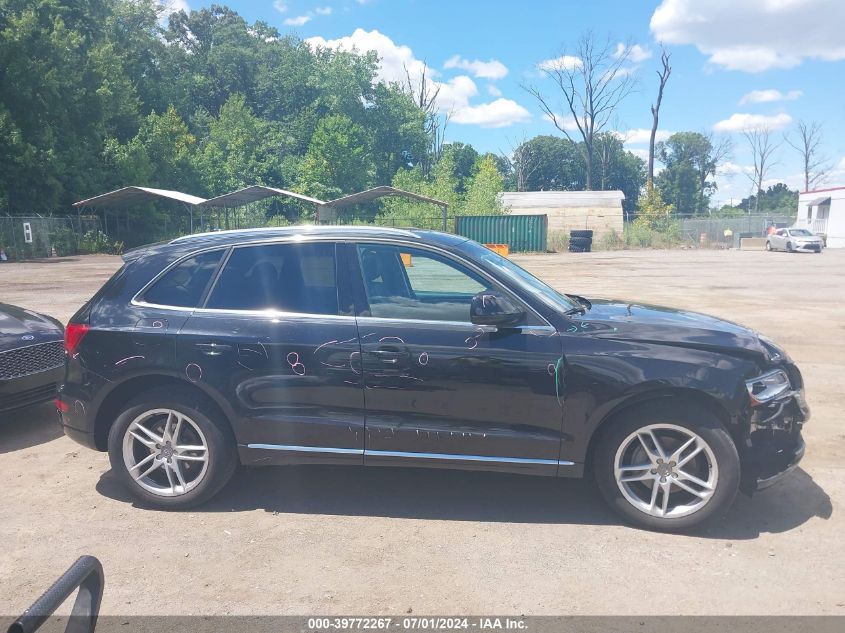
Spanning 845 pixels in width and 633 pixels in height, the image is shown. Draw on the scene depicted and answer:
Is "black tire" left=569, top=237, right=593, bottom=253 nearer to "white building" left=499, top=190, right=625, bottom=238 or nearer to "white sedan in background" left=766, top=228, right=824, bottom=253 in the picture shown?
"white building" left=499, top=190, right=625, bottom=238

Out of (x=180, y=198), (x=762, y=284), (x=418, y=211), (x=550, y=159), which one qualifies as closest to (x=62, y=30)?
(x=180, y=198)

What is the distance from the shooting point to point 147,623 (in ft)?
10.2

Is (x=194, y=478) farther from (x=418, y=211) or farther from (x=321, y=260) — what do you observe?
(x=418, y=211)

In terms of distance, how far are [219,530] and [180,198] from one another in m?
31.5

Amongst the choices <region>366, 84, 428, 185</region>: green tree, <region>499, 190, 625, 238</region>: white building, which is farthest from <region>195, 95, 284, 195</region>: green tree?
<region>499, 190, 625, 238</region>: white building

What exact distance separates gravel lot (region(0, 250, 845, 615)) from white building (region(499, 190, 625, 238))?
1744 inches

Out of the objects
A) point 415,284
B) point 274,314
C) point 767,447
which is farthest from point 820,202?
point 274,314

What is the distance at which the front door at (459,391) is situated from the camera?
3.95m

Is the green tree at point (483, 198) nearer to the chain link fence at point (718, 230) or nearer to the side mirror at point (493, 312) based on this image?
the chain link fence at point (718, 230)

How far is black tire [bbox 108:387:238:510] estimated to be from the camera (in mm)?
4227

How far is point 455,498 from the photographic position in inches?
176

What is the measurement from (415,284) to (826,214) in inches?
2291

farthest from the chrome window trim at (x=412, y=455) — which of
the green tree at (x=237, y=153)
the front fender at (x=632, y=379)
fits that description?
the green tree at (x=237, y=153)

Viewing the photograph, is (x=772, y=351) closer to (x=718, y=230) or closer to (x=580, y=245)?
(x=580, y=245)
